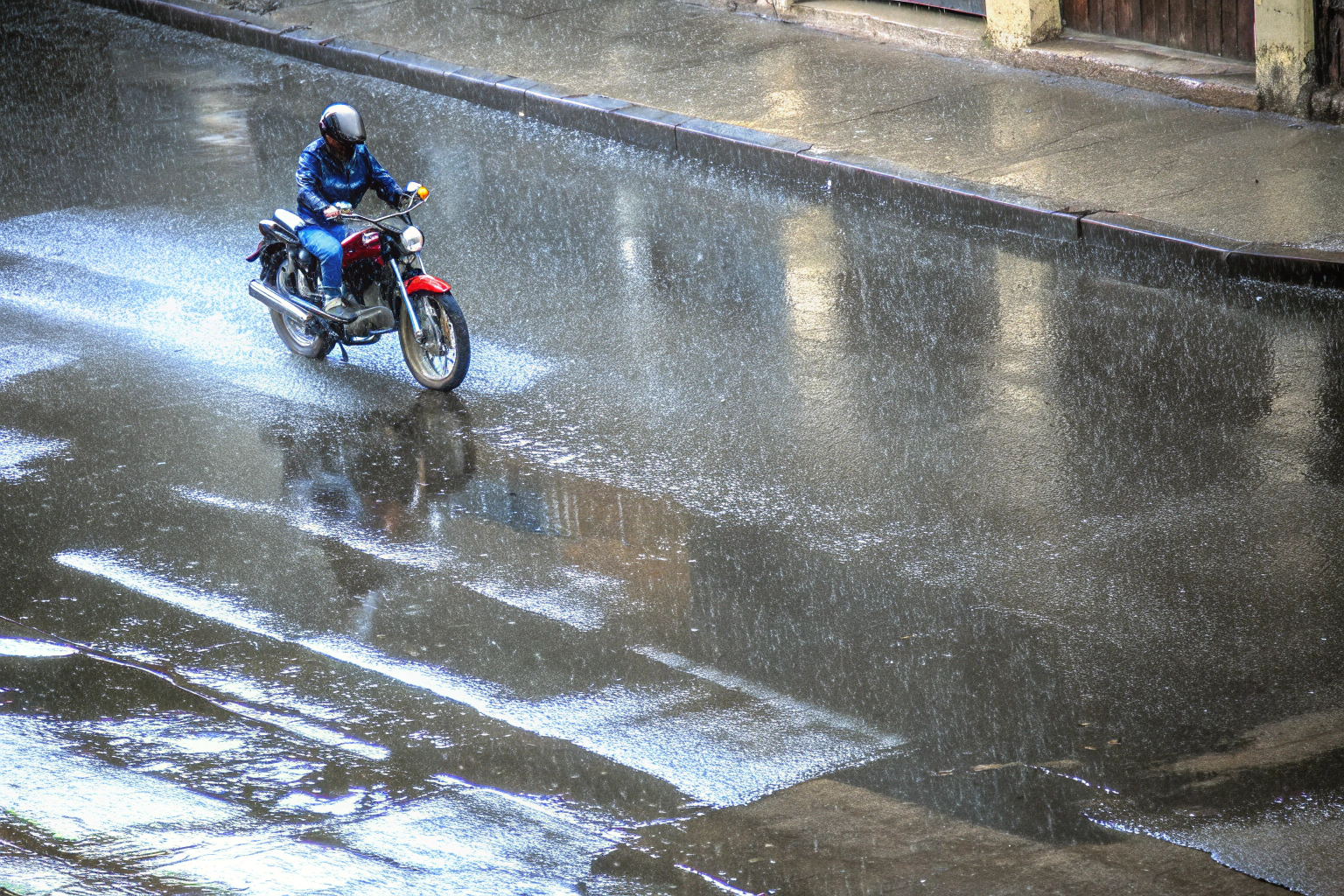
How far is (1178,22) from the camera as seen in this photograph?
13250 millimetres

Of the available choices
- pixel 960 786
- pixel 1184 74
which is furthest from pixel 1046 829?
pixel 1184 74

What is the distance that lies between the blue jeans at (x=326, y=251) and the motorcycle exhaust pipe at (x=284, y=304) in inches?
5.5

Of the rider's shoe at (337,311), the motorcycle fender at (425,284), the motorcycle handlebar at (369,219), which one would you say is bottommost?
the rider's shoe at (337,311)

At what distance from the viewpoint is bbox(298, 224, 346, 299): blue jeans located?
360 inches

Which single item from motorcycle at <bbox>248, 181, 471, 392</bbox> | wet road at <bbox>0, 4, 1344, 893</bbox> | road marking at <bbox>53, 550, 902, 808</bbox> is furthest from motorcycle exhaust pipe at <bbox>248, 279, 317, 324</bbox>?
road marking at <bbox>53, 550, 902, 808</bbox>

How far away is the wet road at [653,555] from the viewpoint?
505cm

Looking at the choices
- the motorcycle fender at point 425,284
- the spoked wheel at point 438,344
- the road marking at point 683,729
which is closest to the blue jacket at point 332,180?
the motorcycle fender at point 425,284

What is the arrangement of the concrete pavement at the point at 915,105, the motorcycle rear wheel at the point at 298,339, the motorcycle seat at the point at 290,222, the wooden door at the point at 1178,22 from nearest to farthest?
the motorcycle seat at the point at 290,222 < the motorcycle rear wheel at the point at 298,339 < the concrete pavement at the point at 915,105 < the wooden door at the point at 1178,22

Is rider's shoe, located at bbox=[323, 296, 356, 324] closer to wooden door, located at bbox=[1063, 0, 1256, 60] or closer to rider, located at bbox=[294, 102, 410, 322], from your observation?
rider, located at bbox=[294, 102, 410, 322]

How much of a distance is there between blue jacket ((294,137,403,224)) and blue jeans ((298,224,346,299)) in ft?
0.25

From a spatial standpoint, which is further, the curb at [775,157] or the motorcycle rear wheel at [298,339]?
the curb at [775,157]

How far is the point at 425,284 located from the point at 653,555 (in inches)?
102

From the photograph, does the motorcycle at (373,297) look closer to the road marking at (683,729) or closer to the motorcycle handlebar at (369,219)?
the motorcycle handlebar at (369,219)

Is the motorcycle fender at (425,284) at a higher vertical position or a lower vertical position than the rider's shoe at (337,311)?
higher
